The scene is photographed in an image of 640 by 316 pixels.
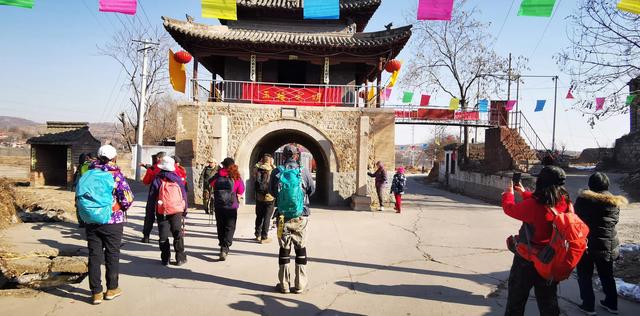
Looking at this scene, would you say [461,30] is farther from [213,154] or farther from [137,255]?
[137,255]

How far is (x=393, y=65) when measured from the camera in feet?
50.1

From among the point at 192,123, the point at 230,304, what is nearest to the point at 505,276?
the point at 230,304

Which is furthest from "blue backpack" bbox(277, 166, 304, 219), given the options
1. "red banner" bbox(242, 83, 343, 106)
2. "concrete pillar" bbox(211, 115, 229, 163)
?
"red banner" bbox(242, 83, 343, 106)

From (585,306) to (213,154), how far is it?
1053 centimetres

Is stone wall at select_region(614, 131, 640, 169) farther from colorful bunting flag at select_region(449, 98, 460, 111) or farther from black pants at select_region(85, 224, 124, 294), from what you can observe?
black pants at select_region(85, 224, 124, 294)

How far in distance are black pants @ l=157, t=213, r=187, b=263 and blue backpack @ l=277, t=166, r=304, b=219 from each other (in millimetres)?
1744

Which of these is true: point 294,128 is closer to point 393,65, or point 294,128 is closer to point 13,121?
point 393,65

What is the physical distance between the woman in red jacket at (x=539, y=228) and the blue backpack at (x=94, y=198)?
4019 millimetres

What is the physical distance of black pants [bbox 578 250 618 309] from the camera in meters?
4.03

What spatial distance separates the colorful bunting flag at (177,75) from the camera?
13938 millimetres

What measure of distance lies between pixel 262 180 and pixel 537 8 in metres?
5.54

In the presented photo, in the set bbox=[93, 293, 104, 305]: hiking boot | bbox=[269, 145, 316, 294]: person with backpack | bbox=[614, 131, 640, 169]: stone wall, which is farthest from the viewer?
bbox=[614, 131, 640, 169]: stone wall

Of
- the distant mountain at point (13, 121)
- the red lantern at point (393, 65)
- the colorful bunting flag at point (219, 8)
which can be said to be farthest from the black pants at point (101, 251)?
the distant mountain at point (13, 121)

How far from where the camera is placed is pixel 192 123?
41.9 ft
